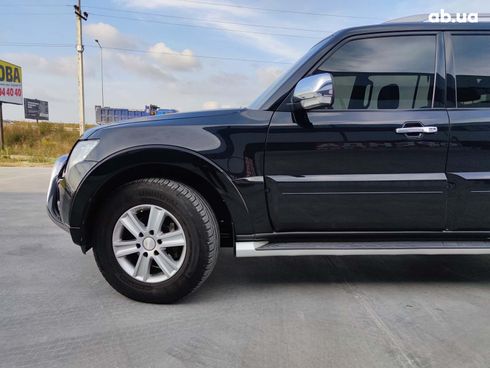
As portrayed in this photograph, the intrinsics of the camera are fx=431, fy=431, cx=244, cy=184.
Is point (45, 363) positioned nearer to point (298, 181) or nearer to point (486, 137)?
point (298, 181)

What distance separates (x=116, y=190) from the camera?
297 cm

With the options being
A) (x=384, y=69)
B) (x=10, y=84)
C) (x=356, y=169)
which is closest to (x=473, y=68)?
(x=384, y=69)

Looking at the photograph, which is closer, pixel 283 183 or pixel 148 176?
pixel 283 183

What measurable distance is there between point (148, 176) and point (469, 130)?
2.23m

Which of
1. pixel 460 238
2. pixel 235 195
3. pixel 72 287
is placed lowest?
pixel 72 287

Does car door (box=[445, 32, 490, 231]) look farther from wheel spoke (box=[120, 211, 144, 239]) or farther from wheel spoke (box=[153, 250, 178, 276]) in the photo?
wheel spoke (box=[120, 211, 144, 239])

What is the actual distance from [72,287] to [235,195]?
61.2 inches

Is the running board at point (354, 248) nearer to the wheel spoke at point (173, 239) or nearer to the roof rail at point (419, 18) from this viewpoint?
the wheel spoke at point (173, 239)

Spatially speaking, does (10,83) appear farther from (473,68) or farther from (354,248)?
(473,68)

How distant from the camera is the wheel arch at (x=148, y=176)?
289 cm

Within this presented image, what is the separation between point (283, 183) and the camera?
292cm

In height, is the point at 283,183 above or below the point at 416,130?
below

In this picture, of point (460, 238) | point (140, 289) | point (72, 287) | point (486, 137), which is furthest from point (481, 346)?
point (72, 287)

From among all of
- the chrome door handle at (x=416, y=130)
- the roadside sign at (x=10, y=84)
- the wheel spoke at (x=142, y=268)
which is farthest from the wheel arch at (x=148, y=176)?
the roadside sign at (x=10, y=84)
